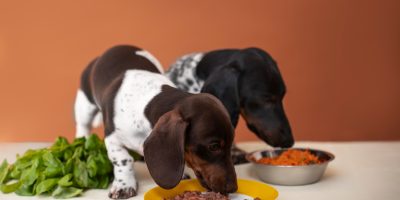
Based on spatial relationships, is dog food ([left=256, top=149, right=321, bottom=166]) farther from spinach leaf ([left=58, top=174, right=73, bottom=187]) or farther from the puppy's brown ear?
spinach leaf ([left=58, top=174, right=73, bottom=187])

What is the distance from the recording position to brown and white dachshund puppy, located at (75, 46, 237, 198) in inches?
114

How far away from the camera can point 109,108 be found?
12.1 ft

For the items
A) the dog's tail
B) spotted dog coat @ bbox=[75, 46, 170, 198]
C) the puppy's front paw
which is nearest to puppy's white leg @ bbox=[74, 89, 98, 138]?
the dog's tail

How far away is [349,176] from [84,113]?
2.16m

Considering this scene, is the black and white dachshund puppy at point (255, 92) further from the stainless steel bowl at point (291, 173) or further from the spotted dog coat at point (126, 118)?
the spotted dog coat at point (126, 118)

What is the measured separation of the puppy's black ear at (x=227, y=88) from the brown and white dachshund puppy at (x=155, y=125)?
363 mm

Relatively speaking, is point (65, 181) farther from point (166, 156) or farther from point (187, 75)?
point (187, 75)

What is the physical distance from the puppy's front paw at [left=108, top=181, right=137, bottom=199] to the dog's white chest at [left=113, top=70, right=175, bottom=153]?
229mm

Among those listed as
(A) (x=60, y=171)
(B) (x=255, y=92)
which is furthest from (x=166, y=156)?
(B) (x=255, y=92)

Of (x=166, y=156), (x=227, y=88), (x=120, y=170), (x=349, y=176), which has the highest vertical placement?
(x=227, y=88)

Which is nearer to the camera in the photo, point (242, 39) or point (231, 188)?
point (231, 188)

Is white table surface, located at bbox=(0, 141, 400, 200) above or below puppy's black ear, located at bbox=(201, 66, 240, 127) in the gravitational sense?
below

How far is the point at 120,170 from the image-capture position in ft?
11.7

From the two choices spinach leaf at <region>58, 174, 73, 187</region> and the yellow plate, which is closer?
the yellow plate
